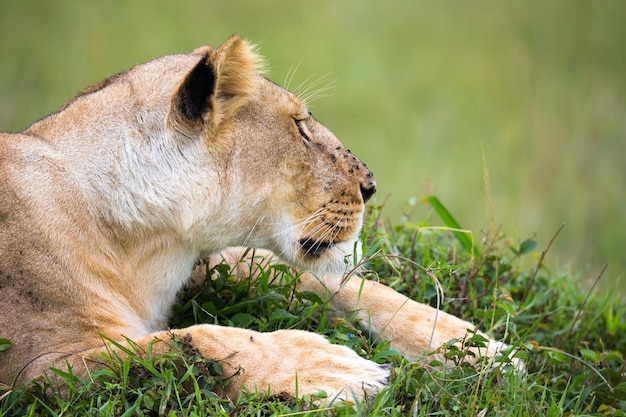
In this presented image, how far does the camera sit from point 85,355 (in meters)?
3.75

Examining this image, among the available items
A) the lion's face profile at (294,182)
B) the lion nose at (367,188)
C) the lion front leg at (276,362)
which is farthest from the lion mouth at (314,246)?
the lion front leg at (276,362)

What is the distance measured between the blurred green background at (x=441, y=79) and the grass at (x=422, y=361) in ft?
7.82

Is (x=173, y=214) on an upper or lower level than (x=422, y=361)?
upper

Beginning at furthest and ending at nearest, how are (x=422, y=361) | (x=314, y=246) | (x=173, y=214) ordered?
(x=314, y=246) < (x=422, y=361) < (x=173, y=214)

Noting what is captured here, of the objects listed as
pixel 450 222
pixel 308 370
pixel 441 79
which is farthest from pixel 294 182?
pixel 441 79

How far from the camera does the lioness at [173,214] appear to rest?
3771 mm

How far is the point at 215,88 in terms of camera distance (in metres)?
3.93

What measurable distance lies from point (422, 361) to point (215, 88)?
56.0 inches

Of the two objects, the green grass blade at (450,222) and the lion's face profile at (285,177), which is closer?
the lion's face profile at (285,177)

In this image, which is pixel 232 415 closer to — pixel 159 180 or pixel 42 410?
pixel 42 410

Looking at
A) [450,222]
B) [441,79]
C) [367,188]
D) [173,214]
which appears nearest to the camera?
[173,214]

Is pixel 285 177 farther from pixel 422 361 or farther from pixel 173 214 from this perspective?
pixel 422 361

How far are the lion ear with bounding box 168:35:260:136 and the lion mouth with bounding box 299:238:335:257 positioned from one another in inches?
25.1

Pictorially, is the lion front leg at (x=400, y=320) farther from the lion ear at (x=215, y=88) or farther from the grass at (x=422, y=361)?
the lion ear at (x=215, y=88)
